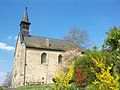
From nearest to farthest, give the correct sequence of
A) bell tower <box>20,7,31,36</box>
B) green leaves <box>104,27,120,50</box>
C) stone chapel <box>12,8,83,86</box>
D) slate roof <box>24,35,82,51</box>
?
1. green leaves <box>104,27,120,50</box>
2. stone chapel <box>12,8,83,86</box>
3. slate roof <box>24,35,82,51</box>
4. bell tower <box>20,7,31,36</box>

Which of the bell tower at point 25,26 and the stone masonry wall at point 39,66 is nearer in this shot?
the stone masonry wall at point 39,66

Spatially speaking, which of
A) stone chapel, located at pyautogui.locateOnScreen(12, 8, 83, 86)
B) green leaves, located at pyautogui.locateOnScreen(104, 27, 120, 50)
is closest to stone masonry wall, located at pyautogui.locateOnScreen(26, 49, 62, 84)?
stone chapel, located at pyautogui.locateOnScreen(12, 8, 83, 86)

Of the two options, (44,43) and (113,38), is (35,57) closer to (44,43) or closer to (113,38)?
(44,43)

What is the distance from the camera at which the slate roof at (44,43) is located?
175ft

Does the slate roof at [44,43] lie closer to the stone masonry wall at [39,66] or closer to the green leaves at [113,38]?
the stone masonry wall at [39,66]

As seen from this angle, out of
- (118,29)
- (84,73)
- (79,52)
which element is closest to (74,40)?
(79,52)

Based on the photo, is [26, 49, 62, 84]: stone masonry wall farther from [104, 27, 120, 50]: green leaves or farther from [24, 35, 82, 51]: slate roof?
[104, 27, 120, 50]: green leaves

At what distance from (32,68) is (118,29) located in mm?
27488

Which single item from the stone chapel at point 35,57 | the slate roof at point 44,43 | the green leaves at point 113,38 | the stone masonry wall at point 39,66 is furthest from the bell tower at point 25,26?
the green leaves at point 113,38

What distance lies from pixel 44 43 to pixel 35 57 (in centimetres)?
505

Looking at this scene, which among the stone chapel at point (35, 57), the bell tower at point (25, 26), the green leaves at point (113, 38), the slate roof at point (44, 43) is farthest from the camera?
the bell tower at point (25, 26)

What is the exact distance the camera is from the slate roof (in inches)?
2103

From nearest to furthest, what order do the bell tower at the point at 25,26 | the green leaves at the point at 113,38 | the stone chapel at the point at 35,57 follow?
1. the green leaves at the point at 113,38
2. the stone chapel at the point at 35,57
3. the bell tower at the point at 25,26

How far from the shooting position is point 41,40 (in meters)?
57.0
